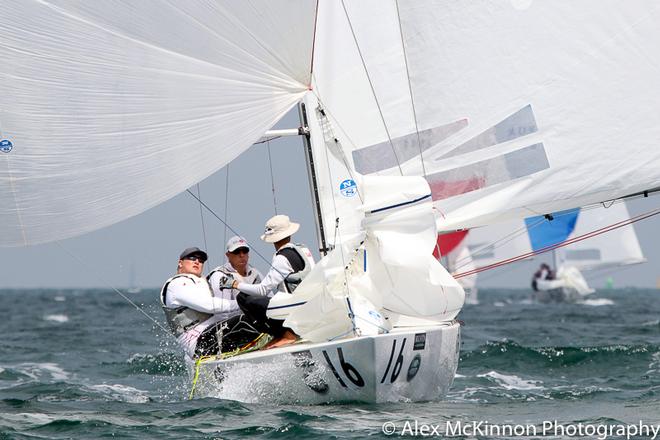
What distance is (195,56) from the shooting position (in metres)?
7.21

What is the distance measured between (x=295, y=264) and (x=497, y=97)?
1.89 meters

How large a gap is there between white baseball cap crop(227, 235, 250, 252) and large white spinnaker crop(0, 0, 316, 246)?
32.7 inches

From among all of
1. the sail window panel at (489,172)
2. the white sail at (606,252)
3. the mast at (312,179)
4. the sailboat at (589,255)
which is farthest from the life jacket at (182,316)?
the white sail at (606,252)

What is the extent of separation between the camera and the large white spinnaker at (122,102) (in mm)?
7055

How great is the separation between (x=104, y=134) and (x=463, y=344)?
27.4ft

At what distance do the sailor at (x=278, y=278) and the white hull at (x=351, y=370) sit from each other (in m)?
0.35

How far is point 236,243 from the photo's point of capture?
26.3ft

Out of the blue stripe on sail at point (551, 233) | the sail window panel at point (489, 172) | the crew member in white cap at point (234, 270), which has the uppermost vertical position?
the blue stripe on sail at point (551, 233)

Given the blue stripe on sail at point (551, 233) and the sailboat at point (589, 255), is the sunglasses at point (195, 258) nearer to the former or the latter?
the blue stripe on sail at point (551, 233)

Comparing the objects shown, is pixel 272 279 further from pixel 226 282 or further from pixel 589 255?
pixel 589 255

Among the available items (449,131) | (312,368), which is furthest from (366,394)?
(449,131)

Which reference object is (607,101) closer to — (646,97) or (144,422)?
(646,97)

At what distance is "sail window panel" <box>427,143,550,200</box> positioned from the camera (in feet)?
25.8

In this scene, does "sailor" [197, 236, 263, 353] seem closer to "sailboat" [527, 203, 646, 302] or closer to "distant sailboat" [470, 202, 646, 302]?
"distant sailboat" [470, 202, 646, 302]
